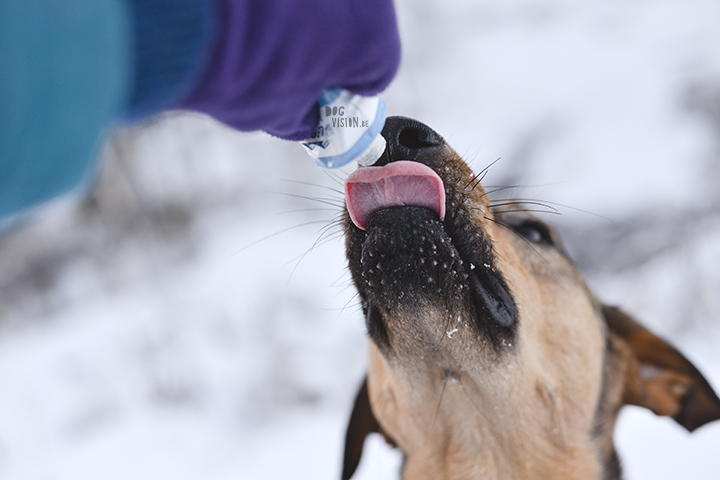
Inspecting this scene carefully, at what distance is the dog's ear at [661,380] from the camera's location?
2361 millimetres

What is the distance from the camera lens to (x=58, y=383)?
16.8 ft

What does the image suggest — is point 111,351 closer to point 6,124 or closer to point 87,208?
point 87,208

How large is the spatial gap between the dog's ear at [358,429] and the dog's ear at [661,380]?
1.33m

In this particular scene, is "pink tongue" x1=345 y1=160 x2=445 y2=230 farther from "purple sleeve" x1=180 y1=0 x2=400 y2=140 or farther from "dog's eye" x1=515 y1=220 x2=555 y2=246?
"dog's eye" x1=515 y1=220 x2=555 y2=246

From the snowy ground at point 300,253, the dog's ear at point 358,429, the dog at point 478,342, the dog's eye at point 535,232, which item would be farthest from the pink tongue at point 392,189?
the snowy ground at point 300,253

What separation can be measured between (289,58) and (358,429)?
2183 mm

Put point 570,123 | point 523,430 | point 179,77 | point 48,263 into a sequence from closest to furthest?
point 179,77, point 523,430, point 570,123, point 48,263

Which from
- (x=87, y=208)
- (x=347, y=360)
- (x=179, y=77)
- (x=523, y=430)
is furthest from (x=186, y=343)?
(x=179, y=77)

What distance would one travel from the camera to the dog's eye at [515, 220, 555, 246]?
2.21 metres

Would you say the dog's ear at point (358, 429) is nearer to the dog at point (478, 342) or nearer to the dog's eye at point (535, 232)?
the dog at point (478, 342)

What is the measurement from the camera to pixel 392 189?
1.45 m

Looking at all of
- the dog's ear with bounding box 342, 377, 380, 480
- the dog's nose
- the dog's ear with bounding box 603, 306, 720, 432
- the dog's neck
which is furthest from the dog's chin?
the dog's ear with bounding box 603, 306, 720, 432

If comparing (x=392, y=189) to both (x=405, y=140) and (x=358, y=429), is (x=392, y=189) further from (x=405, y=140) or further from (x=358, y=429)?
(x=358, y=429)

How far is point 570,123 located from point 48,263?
666 cm
